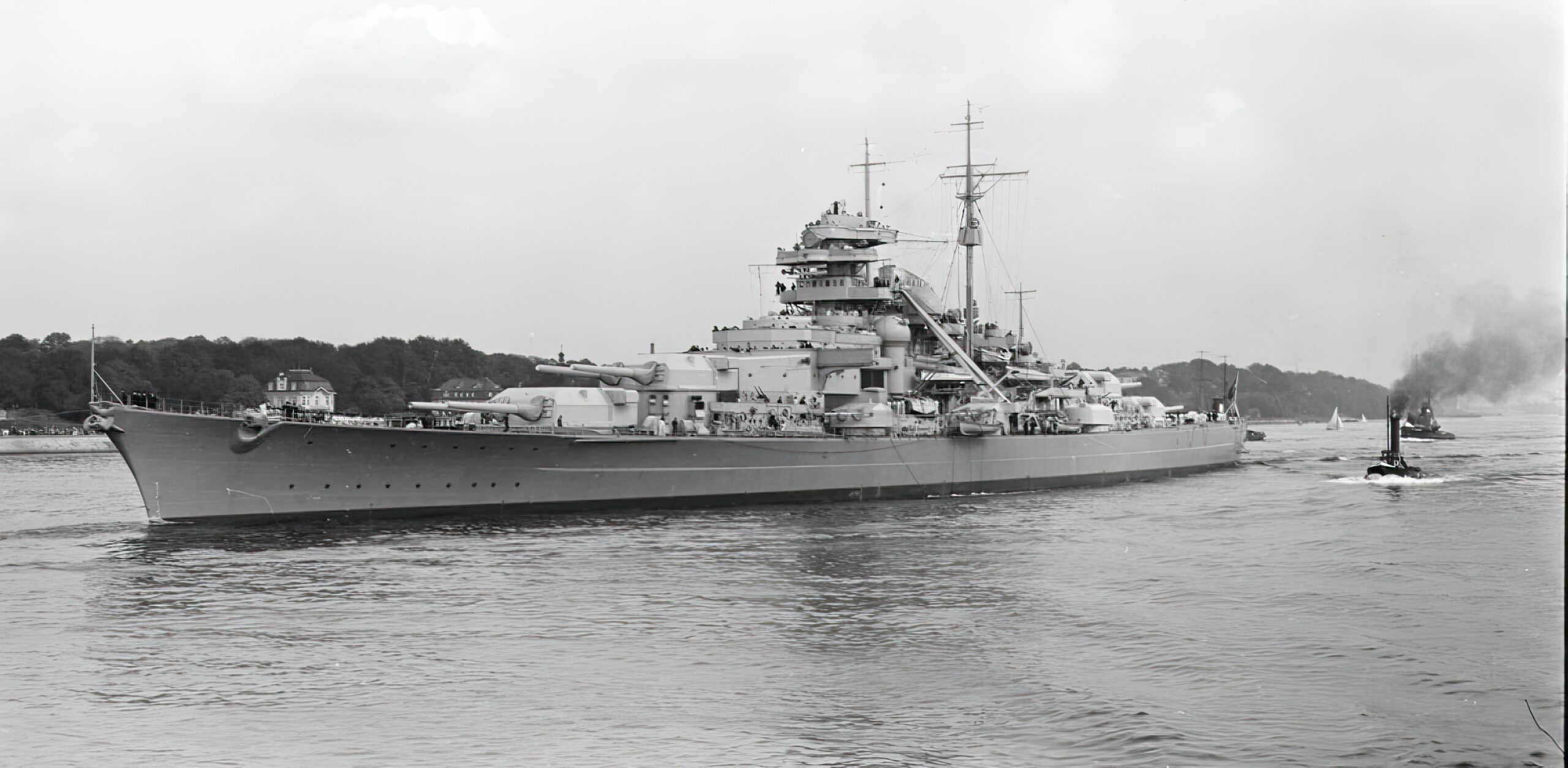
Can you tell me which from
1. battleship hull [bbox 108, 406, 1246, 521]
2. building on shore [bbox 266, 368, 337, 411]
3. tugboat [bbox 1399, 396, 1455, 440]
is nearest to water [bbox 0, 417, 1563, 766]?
battleship hull [bbox 108, 406, 1246, 521]

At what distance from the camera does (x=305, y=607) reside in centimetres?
1838

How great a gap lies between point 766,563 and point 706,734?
10643 mm

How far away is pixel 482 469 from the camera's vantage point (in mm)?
29328

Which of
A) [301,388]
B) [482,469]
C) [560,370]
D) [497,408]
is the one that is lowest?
[482,469]

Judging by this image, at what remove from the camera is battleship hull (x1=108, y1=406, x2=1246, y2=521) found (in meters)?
27.5

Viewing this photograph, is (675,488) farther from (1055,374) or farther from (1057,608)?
(1055,374)

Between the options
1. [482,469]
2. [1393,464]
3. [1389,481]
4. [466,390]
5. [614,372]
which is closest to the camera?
[482,469]

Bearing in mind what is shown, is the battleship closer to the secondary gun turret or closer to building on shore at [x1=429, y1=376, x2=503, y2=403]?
the secondary gun turret

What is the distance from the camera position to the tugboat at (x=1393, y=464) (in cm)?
4438

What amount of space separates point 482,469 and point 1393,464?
110 feet

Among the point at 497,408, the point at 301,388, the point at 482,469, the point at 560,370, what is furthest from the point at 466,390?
the point at 482,469

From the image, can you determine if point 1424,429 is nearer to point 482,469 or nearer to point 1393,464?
point 1393,464

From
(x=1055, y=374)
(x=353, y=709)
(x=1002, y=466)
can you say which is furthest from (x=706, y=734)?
(x=1055, y=374)

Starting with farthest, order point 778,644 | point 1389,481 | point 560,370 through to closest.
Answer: point 1389,481 < point 560,370 < point 778,644
